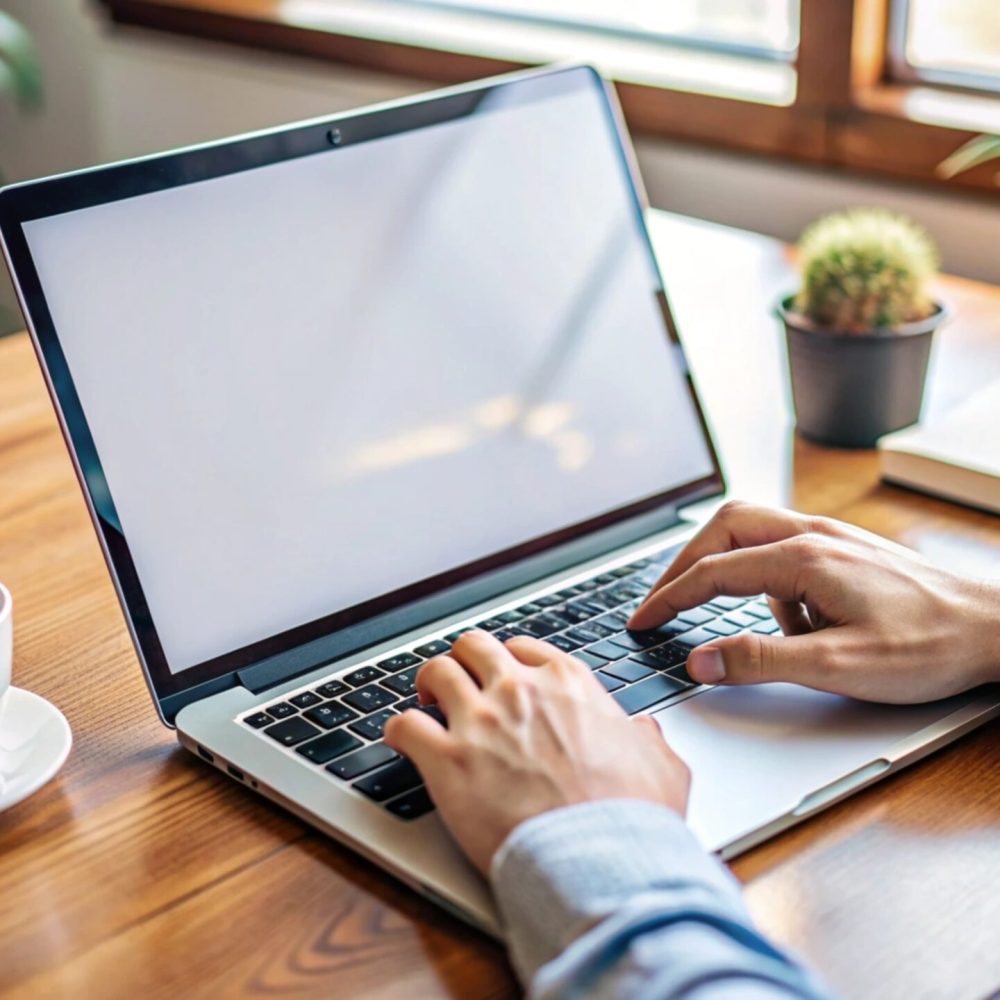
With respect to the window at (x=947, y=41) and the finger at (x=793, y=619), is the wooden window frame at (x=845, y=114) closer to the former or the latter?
the window at (x=947, y=41)

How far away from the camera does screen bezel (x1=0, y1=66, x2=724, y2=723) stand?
72 centimetres

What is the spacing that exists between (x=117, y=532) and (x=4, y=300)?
216 centimetres

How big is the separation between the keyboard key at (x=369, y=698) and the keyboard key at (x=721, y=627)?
0.62 feet

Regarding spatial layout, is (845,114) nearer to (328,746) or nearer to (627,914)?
(328,746)

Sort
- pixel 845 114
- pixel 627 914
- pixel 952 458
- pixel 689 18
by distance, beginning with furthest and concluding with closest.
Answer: pixel 689 18, pixel 845 114, pixel 952 458, pixel 627 914

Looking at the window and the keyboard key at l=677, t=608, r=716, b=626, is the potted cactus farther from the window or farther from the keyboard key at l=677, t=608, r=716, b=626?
the window

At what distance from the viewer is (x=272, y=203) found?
31.5 inches

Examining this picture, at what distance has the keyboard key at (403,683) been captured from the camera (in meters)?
0.73

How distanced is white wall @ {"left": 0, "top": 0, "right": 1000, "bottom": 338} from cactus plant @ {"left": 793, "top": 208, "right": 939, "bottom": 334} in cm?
61

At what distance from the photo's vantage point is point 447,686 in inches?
26.3

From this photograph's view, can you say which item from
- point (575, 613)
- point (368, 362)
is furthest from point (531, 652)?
point (368, 362)

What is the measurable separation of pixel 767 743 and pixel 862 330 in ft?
1.56

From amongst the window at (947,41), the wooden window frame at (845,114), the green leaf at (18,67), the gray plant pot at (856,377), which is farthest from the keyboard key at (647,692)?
the green leaf at (18,67)

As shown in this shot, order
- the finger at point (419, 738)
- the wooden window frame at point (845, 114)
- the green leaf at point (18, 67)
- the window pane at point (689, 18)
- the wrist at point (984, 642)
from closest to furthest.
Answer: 1. the finger at point (419, 738)
2. the wrist at point (984, 642)
3. the wooden window frame at point (845, 114)
4. the window pane at point (689, 18)
5. the green leaf at point (18, 67)
